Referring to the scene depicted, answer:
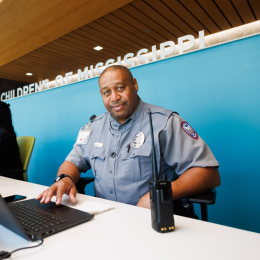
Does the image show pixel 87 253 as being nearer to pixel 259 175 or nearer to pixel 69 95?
pixel 259 175

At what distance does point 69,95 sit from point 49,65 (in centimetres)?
328

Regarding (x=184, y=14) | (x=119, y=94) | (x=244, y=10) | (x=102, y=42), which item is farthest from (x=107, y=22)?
(x=119, y=94)

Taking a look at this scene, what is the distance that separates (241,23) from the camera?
3.49m

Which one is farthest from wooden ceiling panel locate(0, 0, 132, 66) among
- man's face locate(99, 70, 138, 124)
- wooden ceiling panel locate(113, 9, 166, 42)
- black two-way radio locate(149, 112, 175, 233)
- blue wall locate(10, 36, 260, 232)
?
black two-way radio locate(149, 112, 175, 233)

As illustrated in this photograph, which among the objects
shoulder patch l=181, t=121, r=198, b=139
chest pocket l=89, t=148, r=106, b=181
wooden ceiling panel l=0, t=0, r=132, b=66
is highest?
wooden ceiling panel l=0, t=0, r=132, b=66

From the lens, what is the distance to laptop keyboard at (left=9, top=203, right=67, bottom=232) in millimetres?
626

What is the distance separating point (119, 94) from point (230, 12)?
2.84 metres

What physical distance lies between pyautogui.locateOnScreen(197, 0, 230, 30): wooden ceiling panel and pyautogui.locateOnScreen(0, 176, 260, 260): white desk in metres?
3.21

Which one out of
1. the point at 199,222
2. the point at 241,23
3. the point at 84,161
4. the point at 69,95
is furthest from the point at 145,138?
the point at 241,23

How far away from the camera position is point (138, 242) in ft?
1.76

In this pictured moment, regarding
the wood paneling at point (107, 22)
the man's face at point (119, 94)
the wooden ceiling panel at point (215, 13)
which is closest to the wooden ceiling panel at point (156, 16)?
the wood paneling at point (107, 22)

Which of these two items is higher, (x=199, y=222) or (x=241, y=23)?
(x=241, y=23)

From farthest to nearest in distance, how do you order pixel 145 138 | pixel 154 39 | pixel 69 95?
1. pixel 154 39
2. pixel 69 95
3. pixel 145 138

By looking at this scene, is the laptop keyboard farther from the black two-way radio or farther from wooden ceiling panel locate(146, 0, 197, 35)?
wooden ceiling panel locate(146, 0, 197, 35)
